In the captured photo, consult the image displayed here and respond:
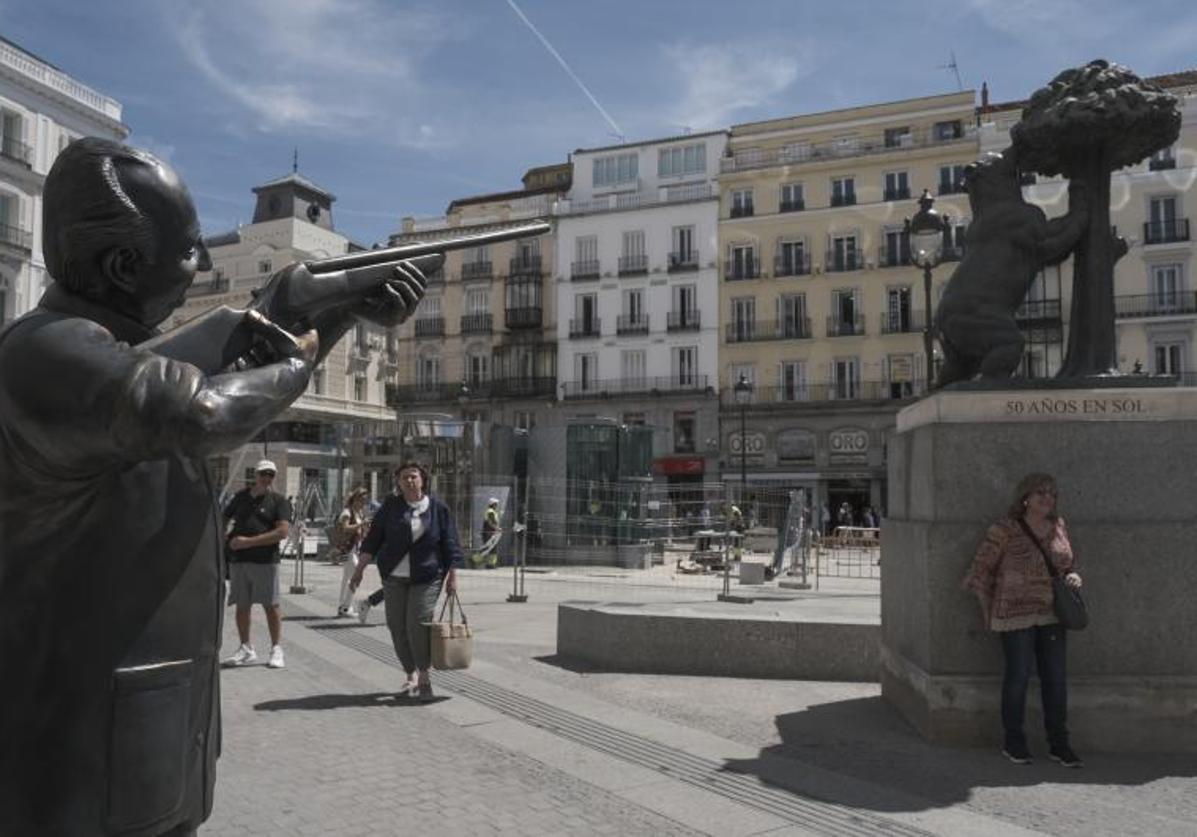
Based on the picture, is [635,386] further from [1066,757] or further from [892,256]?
[1066,757]

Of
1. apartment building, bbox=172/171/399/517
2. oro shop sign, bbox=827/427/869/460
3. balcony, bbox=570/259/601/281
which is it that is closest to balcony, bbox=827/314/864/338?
oro shop sign, bbox=827/427/869/460

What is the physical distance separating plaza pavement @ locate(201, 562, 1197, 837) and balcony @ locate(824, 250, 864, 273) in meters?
40.2

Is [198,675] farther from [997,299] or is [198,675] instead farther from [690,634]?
[690,634]

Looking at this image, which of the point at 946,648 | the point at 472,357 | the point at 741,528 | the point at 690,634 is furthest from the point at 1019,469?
the point at 472,357

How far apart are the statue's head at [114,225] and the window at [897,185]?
46.3m

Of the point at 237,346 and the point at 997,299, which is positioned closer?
the point at 237,346

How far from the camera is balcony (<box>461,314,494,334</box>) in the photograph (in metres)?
52.1

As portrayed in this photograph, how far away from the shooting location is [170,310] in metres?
1.78

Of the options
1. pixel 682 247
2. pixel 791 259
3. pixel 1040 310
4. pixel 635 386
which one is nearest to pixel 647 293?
pixel 682 247

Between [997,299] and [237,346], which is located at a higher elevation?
[997,299]

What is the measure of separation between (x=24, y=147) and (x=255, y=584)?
35.0 m

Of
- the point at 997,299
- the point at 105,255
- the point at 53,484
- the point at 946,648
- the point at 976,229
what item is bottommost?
the point at 946,648

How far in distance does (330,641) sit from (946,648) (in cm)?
667

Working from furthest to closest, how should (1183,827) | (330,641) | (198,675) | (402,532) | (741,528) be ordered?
(741,528) < (330,641) < (402,532) < (1183,827) < (198,675)
